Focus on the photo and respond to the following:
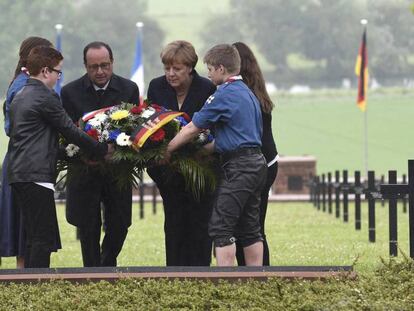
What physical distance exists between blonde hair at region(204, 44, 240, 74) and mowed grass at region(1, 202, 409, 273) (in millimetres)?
2283

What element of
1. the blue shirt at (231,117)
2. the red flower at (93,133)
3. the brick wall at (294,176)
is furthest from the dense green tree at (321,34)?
the blue shirt at (231,117)

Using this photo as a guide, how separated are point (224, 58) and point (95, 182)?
164 centimetres

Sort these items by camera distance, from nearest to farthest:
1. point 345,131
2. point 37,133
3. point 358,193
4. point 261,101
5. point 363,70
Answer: point 37,133 < point 261,101 < point 358,193 < point 363,70 < point 345,131

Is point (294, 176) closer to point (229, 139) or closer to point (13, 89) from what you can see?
point (13, 89)

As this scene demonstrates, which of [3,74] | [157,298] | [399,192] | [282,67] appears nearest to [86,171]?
[157,298]

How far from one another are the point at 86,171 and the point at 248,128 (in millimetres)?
1459

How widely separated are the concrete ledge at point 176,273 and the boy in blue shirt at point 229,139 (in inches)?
39.3

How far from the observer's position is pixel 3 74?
410 feet

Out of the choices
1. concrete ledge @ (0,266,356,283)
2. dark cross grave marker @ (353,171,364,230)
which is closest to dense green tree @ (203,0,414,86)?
dark cross grave marker @ (353,171,364,230)

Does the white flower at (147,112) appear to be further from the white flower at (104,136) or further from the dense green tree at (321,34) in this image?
the dense green tree at (321,34)

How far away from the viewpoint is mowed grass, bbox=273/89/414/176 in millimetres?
73125

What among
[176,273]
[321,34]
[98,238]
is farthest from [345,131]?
[176,273]

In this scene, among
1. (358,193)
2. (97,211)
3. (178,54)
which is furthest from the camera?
(358,193)

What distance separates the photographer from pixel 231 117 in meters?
11.4
